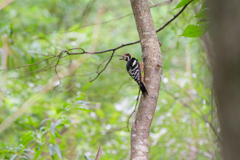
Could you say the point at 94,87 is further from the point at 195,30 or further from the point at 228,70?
the point at 228,70

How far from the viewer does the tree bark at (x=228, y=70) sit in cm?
56

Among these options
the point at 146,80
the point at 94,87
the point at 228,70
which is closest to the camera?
the point at 228,70

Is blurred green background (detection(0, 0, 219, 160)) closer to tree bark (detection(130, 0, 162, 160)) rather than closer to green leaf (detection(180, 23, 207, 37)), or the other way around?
tree bark (detection(130, 0, 162, 160))

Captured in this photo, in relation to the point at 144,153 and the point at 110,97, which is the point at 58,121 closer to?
the point at 144,153

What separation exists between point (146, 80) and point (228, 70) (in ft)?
4.15

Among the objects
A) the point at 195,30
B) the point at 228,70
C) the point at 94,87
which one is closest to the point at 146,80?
the point at 195,30

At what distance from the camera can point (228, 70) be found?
575 millimetres

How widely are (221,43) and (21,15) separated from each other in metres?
4.88

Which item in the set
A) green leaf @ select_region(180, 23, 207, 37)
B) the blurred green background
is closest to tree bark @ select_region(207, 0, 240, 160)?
green leaf @ select_region(180, 23, 207, 37)

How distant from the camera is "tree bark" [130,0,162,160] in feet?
5.41

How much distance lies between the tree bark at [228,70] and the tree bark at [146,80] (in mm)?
1103

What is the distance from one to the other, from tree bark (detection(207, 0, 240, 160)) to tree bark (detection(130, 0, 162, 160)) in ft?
3.62

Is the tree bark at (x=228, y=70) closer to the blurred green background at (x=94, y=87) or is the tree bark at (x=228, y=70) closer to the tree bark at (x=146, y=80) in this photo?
the tree bark at (x=146, y=80)

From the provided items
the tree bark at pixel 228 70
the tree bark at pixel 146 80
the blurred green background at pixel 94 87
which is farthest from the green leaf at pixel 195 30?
the blurred green background at pixel 94 87
